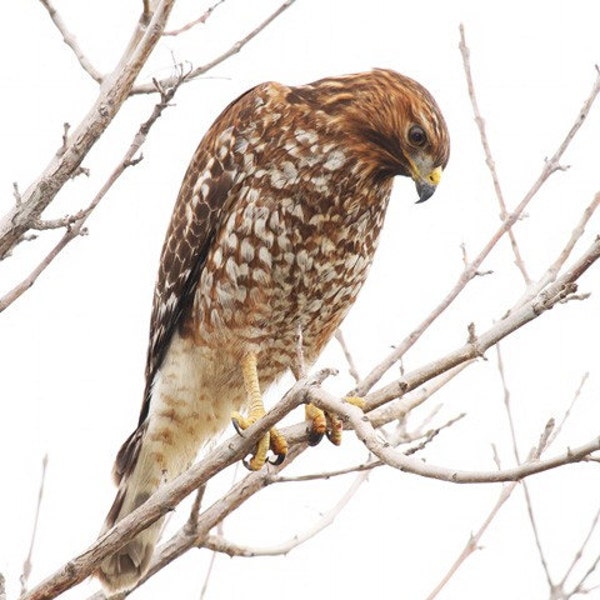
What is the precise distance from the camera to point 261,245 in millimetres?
4703

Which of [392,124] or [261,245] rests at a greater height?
[392,124]

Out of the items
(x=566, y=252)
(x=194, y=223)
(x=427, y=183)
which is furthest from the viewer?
(x=194, y=223)

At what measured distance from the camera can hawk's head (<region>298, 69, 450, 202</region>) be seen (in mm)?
4625

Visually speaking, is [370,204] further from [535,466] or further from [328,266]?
[535,466]

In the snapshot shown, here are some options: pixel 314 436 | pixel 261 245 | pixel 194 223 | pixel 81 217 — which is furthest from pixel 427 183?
pixel 81 217

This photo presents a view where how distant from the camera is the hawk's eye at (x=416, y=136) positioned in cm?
466

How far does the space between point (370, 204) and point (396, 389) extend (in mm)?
1443

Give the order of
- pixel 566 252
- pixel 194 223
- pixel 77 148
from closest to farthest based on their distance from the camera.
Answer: pixel 77 148, pixel 566 252, pixel 194 223

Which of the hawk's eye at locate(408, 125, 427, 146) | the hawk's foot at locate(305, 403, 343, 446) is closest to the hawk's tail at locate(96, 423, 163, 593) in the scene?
the hawk's foot at locate(305, 403, 343, 446)

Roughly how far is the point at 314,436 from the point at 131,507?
129 cm

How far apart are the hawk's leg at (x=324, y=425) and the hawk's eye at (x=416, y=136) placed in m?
1.14

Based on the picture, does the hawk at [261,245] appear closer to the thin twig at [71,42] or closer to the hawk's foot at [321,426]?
the hawk's foot at [321,426]

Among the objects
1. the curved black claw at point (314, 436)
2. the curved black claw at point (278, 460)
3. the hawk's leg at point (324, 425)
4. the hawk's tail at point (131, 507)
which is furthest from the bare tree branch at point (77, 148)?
the hawk's tail at point (131, 507)

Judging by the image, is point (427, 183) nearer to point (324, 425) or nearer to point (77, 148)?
point (324, 425)
